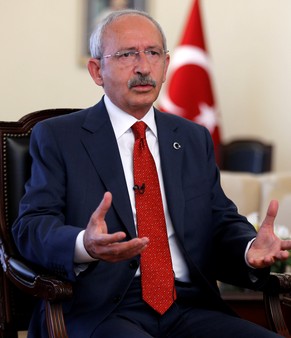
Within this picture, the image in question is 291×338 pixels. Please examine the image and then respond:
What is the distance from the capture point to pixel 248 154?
28.6 ft

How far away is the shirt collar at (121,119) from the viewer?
9.04ft

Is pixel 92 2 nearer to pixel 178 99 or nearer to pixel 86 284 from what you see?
pixel 178 99

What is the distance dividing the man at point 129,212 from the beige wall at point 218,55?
15.5 ft

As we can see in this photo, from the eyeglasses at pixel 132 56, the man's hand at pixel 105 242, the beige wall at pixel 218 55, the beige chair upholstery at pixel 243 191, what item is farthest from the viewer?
the beige wall at pixel 218 55

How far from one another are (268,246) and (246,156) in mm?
6341

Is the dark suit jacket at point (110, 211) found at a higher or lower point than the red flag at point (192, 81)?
lower

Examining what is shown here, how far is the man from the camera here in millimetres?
2484

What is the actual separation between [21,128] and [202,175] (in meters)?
0.70

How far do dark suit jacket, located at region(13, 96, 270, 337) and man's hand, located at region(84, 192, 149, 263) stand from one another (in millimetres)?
179

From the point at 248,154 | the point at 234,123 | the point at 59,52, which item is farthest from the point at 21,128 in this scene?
the point at 234,123

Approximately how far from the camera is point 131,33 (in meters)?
2.71

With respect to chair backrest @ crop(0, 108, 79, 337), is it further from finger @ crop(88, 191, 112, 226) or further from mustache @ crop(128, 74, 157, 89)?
finger @ crop(88, 191, 112, 226)

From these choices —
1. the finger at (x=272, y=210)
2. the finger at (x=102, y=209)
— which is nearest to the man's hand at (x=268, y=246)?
the finger at (x=272, y=210)

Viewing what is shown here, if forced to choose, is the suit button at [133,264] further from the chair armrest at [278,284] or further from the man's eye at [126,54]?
the man's eye at [126,54]
